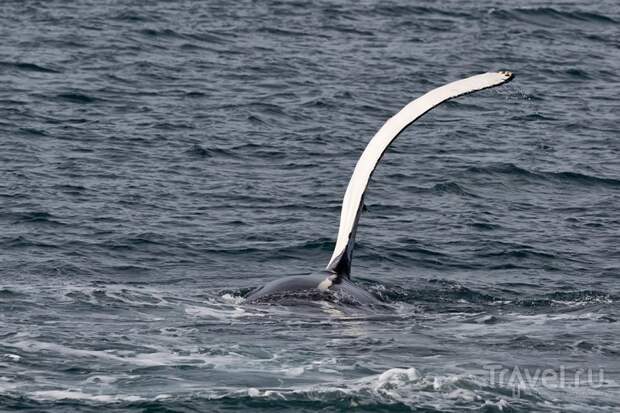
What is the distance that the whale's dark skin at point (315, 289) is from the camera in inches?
677

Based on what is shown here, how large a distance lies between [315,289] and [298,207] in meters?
8.58

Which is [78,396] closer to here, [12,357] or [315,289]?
[12,357]

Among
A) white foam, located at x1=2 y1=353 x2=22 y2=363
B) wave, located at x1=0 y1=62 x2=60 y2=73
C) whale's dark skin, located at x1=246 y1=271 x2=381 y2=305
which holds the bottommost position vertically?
white foam, located at x1=2 y1=353 x2=22 y2=363

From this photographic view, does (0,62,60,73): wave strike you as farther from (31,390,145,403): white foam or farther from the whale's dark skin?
(31,390,145,403): white foam

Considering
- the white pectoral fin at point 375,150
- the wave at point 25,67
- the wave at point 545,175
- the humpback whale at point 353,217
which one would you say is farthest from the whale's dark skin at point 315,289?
the wave at point 25,67

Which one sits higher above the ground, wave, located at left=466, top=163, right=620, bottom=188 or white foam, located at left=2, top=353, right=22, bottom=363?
white foam, located at left=2, top=353, right=22, bottom=363

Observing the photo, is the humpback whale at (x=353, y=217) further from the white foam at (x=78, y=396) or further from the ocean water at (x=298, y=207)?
the white foam at (x=78, y=396)

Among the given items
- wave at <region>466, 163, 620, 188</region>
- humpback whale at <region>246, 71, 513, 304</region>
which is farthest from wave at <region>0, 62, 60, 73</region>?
humpback whale at <region>246, 71, 513, 304</region>

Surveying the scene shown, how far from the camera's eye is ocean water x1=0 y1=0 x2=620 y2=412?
48.0ft

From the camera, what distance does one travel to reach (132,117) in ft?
107

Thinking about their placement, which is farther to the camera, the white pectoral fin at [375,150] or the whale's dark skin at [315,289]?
the whale's dark skin at [315,289]

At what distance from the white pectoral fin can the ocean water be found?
90 cm

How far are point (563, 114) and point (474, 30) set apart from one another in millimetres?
11980

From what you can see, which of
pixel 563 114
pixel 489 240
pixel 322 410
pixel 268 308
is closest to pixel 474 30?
pixel 563 114
